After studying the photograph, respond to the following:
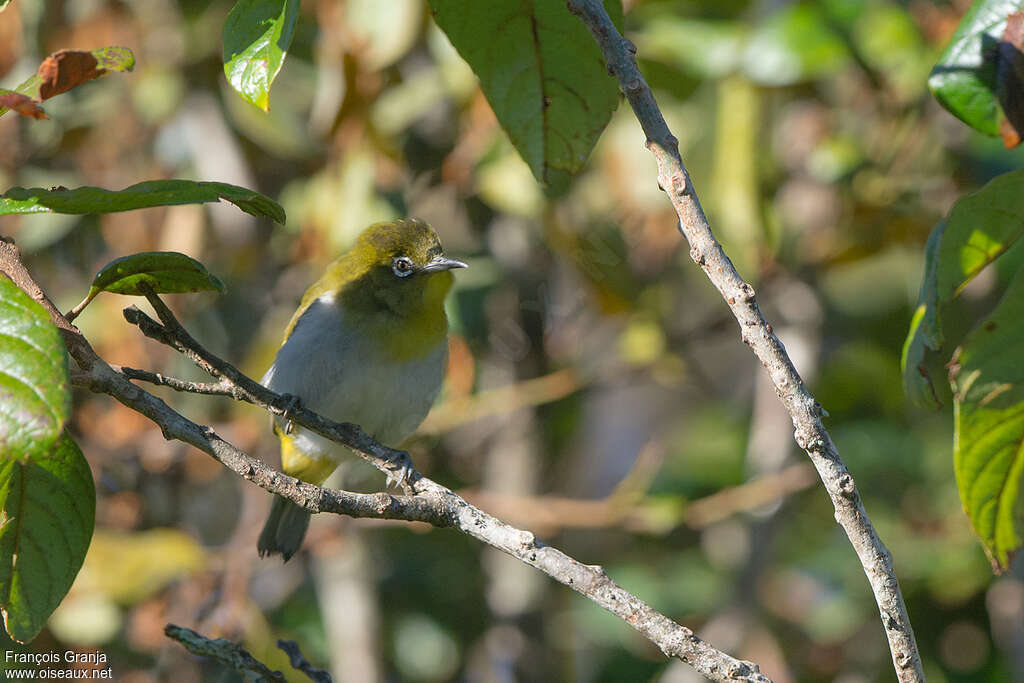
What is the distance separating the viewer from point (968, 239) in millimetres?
1634

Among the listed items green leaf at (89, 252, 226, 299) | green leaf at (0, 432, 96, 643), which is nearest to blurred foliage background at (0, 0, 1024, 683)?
green leaf at (89, 252, 226, 299)

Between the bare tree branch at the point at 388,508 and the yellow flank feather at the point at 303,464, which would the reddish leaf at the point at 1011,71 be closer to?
the bare tree branch at the point at 388,508

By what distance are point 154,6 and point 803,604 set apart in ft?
12.7

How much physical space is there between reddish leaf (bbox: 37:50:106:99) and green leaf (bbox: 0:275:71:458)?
38 centimetres

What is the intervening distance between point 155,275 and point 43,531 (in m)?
0.43

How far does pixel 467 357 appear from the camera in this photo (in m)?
3.87

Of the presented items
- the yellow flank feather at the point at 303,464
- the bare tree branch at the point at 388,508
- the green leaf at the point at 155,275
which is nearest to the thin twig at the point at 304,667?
the bare tree branch at the point at 388,508

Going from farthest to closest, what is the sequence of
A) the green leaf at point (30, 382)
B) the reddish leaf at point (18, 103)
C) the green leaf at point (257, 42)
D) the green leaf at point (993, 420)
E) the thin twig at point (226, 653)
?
the green leaf at point (993, 420) < the thin twig at point (226, 653) < the green leaf at point (257, 42) < the reddish leaf at point (18, 103) < the green leaf at point (30, 382)

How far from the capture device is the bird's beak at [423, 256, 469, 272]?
319 cm

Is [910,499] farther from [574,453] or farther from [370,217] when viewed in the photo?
[370,217]

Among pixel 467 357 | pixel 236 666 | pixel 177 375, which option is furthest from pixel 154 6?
pixel 236 666

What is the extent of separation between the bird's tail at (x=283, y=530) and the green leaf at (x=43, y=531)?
76.6 inches

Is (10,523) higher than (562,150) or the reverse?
the reverse

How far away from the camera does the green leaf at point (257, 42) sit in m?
1.50
